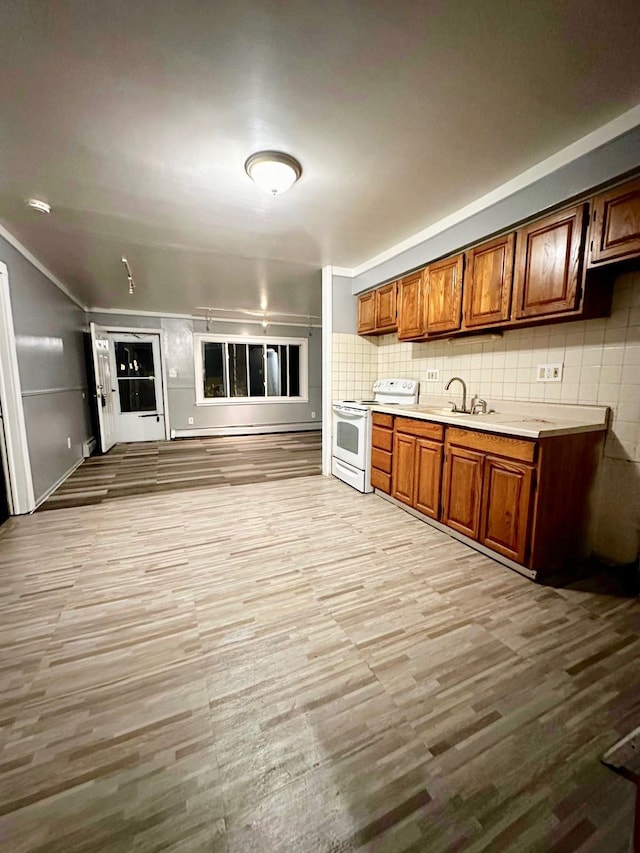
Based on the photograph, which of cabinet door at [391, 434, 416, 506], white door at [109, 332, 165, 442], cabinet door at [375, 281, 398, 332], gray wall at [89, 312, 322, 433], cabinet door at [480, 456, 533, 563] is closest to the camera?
cabinet door at [480, 456, 533, 563]

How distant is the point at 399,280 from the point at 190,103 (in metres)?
2.26

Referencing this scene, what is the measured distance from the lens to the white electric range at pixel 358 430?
3510 millimetres

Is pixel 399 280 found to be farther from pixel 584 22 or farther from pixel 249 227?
pixel 584 22

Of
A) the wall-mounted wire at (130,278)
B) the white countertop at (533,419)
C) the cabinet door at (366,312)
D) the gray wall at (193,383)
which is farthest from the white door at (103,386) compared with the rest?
the white countertop at (533,419)

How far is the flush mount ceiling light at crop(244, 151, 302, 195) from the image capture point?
1903 mm

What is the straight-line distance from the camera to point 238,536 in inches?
103

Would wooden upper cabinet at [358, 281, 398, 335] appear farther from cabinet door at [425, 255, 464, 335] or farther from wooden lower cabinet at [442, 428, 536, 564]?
wooden lower cabinet at [442, 428, 536, 564]

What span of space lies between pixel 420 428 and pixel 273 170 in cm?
204

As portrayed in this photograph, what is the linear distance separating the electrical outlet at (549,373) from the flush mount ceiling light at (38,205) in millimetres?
3724

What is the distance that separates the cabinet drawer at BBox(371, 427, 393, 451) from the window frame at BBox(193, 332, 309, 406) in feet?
13.8

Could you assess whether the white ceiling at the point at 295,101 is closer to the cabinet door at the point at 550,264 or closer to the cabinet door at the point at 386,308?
the cabinet door at the point at 550,264

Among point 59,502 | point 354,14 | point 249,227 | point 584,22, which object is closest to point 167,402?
point 59,502

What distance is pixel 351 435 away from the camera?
3.69 metres

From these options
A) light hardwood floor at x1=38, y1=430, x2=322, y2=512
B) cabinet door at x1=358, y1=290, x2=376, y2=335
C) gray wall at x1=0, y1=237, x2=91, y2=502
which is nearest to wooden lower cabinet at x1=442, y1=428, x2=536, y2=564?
cabinet door at x1=358, y1=290, x2=376, y2=335
